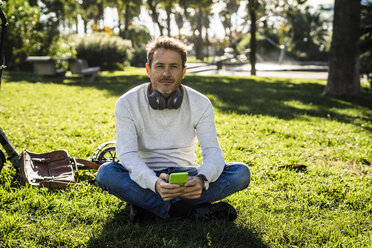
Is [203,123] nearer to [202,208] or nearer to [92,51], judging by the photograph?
[202,208]

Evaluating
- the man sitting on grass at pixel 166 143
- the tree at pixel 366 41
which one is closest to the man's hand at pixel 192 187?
the man sitting on grass at pixel 166 143

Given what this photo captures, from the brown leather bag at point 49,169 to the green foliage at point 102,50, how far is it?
18245mm

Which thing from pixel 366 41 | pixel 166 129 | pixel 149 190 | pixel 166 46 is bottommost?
pixel 149 190

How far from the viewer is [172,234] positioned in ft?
8.55

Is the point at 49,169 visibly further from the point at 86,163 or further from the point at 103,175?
the point at 103,175

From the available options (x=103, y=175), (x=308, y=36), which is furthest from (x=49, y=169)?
(x=308, y=36)

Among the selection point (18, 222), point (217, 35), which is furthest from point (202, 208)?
point (217, 35)

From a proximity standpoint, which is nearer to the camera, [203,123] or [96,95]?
[203,123]

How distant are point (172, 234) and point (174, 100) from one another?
1038 mm

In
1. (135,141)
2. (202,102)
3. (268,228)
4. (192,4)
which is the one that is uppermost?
(192,4)

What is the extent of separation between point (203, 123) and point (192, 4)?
56.6ft

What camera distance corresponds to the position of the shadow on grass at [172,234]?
8.11ft

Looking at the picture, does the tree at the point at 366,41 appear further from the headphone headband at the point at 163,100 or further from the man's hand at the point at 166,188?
the man's hand at the point at 166,188

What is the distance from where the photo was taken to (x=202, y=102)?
293 centimetres
